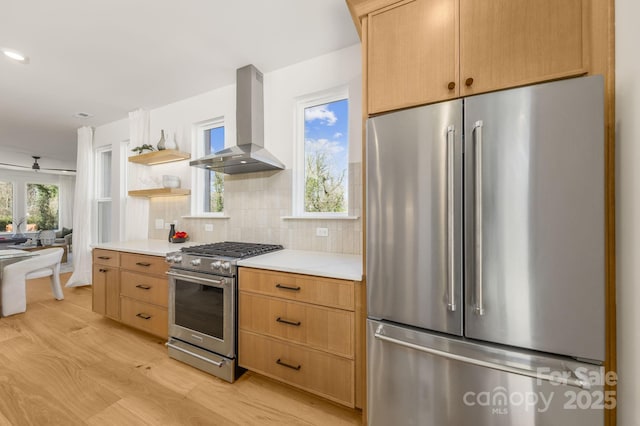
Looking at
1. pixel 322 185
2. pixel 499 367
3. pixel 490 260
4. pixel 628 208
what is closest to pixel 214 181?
pixel 322 185

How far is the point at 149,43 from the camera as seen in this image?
6.89ft

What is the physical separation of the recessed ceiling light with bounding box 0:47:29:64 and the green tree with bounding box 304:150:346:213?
2664 mm

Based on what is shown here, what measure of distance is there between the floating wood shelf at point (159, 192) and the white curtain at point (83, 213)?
5.35 ft

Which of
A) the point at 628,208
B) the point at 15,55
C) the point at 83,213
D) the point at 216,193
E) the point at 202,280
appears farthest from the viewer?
the point at 83,213

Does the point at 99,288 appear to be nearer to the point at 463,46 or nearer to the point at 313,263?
the point at 313,263

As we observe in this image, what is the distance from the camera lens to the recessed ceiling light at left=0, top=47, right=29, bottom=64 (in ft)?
7.09

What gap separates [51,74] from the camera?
2561 millimetres

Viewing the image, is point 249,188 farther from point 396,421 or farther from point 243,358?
point 396,421

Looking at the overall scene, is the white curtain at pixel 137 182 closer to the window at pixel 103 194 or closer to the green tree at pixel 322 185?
the window at pixel 103 194

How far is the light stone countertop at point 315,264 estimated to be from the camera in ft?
5.00

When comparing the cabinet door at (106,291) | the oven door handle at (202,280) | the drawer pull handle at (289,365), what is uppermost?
the oven door handle at (202,280)

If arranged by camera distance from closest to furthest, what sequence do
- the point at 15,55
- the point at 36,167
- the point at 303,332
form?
the point at 303,332
the point at 15,55
the point at 36,167

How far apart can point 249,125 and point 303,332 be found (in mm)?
1900

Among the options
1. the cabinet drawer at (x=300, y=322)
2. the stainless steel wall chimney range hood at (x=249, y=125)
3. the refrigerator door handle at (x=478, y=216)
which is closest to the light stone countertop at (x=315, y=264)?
the cabinet drawer at (x=300, y=322)
